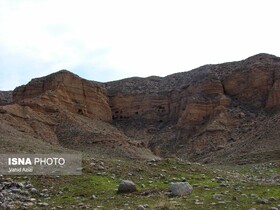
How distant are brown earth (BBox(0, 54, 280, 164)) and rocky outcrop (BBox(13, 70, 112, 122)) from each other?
129mm

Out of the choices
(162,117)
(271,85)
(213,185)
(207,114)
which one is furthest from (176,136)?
(213,185)

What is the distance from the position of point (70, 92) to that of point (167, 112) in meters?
18.4

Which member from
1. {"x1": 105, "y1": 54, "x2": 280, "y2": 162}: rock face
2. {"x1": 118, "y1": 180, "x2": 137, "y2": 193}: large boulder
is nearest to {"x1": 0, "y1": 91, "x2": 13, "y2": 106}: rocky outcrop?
{"x1": 105, "y1": 54, "x2": 280, "y2": 162}: rock face

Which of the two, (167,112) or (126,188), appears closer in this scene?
(126,188)

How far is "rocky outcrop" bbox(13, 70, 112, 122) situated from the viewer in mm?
54250

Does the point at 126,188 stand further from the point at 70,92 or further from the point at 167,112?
the point at 167,112

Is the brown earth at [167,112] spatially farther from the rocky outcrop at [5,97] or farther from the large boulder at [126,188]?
the large boulder at [126,188]

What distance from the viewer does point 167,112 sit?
68625 mm

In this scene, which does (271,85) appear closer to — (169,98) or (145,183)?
(169,98)

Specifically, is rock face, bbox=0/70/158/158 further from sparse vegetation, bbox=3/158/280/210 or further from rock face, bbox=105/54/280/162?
rock face, bbox=105/54/280/162

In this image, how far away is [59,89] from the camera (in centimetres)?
5344

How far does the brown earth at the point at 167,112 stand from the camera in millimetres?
37938

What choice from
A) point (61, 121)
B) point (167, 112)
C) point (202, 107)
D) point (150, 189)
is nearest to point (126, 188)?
point (150, 189)

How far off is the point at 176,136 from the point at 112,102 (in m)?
16.2
